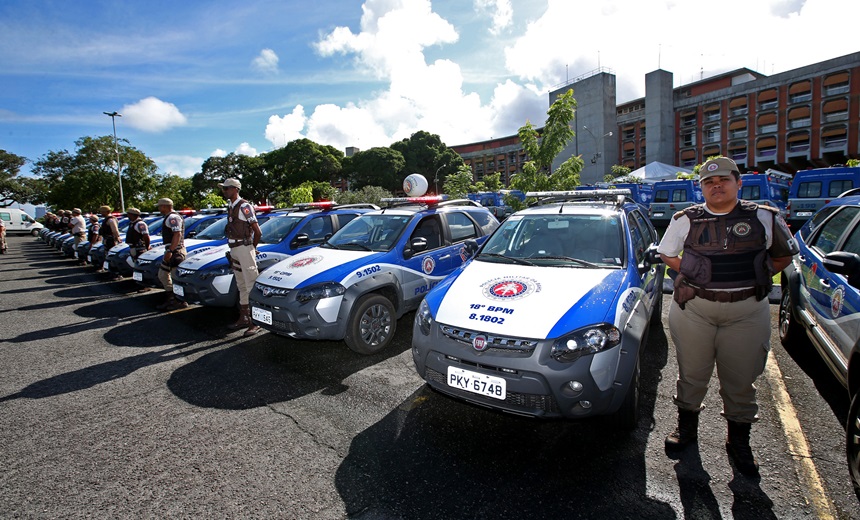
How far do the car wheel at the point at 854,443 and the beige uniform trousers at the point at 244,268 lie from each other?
5.83 meters

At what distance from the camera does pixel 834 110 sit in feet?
142

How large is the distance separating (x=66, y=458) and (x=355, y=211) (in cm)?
506

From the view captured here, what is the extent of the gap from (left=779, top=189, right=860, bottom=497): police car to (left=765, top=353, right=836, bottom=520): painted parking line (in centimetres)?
18

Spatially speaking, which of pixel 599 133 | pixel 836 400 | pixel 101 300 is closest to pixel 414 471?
pixel 836 400

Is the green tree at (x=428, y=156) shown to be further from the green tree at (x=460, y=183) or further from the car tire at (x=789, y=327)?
the car tire at (x=789, y=327)

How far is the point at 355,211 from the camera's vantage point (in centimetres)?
735

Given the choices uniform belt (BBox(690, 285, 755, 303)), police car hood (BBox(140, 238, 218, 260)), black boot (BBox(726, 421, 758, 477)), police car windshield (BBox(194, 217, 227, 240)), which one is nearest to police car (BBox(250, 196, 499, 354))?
uniform belt (BBox(690, 285, 755, 303))

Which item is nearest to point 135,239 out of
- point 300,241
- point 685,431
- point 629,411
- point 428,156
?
point 300,241

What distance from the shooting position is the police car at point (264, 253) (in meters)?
6.16

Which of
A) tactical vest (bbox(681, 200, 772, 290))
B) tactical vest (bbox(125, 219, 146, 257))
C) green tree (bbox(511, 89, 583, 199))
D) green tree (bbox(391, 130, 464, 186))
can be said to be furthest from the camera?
green tree (bbox(391, 130, 464, 186))

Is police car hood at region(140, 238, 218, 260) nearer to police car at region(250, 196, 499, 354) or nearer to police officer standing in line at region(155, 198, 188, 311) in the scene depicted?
police officer standing in line at region(155, 198, 188, 311)

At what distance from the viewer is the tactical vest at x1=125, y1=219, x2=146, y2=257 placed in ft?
27.5

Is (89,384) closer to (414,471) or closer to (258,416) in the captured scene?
(258,416)

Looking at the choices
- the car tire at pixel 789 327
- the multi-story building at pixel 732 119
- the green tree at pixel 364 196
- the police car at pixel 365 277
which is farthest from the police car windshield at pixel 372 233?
the multi-story building at pixel 732 119
